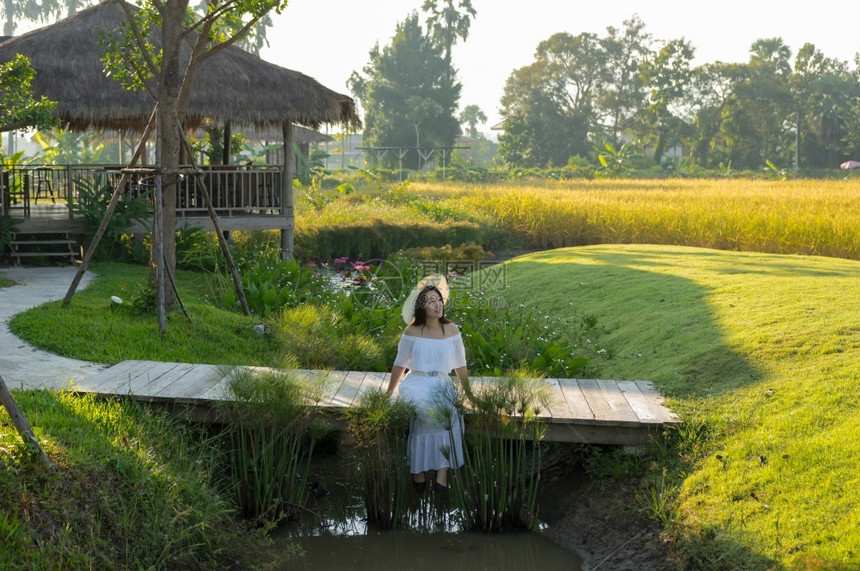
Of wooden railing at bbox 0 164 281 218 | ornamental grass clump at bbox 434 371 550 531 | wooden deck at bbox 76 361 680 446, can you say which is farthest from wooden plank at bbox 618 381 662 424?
wooden railing at bbox 0 164 281 218

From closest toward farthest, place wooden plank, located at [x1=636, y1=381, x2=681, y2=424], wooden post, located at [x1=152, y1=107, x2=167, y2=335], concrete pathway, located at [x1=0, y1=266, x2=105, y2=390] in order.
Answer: wooden plank, located at [x1=636, y1=381, x2=681, y2=424]
concrete pathway, located at [x1=0, y1=266, x2=105, y2=390]
wooden post, located at [x1=152, y1=107, x2=167, y2=335]

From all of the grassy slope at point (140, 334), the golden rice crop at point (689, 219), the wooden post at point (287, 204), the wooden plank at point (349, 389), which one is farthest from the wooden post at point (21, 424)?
the golden rice crop at point (689, 219)

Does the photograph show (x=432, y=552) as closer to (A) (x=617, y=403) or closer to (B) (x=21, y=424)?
(A) (x=617, y=403)

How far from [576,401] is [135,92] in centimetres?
1037

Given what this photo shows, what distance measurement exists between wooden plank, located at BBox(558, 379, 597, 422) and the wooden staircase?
9130mm

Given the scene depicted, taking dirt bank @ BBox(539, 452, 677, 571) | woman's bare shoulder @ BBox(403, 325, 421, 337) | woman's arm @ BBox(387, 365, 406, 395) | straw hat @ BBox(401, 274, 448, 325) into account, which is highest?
straw hat @ BBox(401, 274, 448, 325)

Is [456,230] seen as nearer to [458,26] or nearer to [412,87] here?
[412,87]

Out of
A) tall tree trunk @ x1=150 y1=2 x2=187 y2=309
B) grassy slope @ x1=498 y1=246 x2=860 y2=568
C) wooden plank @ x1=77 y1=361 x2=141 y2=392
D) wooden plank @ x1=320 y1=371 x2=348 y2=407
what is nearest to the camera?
grassy slope @ x1=498 y1=246 x2=860 y2=568

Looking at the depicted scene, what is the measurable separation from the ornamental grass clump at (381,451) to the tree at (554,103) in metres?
53.8

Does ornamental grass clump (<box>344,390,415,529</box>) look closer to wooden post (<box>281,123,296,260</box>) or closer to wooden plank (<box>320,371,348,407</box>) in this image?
wooden plank (<box>320,371,348,407</box>)

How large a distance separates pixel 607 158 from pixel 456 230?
29.0 metres

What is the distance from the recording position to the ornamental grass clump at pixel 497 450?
17.6 ft

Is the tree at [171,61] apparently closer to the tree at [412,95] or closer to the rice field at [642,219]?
the rice field at [642,219]

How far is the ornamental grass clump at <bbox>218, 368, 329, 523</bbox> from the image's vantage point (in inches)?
212
